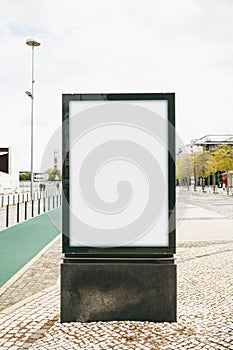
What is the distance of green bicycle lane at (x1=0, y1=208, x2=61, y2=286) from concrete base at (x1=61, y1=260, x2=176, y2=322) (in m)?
2.77

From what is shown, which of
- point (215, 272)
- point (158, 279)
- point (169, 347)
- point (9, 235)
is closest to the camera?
point (169, 347)

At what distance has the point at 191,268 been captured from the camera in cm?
841

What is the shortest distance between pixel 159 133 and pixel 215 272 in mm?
3768

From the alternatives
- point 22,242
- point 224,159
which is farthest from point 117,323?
point 224,159

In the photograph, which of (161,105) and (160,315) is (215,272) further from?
(161,105)

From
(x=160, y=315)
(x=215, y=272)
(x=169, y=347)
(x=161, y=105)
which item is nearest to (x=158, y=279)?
(x=160, y=315)

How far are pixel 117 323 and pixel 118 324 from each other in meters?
0.04

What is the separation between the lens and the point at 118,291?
16.6 ft

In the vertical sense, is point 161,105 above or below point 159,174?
above

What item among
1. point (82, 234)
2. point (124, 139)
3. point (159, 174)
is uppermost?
point (124, 139)

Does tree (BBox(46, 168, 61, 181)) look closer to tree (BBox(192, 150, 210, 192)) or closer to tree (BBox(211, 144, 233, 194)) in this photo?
tree (BBox(211, 144, 233, 194))

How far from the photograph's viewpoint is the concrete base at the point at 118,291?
16.5 ft

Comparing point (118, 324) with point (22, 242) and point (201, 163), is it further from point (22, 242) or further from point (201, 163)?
point (201, 163)

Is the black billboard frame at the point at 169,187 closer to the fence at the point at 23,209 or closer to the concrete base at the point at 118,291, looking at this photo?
the concrete base at the point at 118,291
